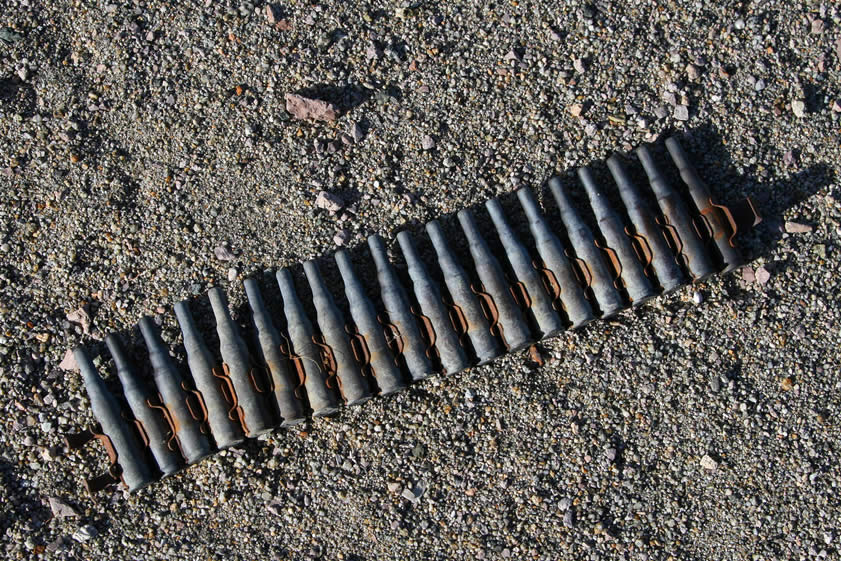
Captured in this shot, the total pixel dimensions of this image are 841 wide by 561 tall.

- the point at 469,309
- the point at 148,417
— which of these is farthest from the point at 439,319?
the point at 148,417

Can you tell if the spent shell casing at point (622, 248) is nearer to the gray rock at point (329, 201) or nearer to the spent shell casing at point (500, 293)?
the spent shell casing at point (500, 293)

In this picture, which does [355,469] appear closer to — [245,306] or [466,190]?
[245,306]

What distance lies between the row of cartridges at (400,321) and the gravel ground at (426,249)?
0.24 m

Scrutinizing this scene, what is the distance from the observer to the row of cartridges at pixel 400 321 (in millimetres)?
4652

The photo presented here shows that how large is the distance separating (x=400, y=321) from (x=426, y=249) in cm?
61

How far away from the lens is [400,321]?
15.3 ft

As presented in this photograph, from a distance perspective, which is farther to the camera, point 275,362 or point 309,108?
point 309,108

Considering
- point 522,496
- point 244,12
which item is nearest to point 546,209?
point 522,496

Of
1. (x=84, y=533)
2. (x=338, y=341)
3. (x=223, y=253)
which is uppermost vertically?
(x=223, y=253)

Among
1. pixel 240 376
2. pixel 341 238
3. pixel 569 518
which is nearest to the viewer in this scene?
pixel 240 376

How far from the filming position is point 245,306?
195 inches

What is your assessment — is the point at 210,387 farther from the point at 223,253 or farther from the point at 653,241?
the point at 653,241

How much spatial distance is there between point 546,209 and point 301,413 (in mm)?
2272

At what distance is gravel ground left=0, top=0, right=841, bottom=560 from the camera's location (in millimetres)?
4840
